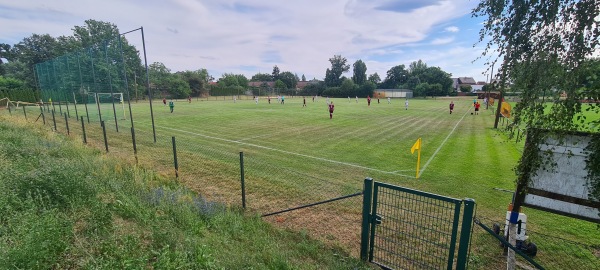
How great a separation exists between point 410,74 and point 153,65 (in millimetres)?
86818

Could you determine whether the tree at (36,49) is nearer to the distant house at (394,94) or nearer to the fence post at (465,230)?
the fence post at (465,230)

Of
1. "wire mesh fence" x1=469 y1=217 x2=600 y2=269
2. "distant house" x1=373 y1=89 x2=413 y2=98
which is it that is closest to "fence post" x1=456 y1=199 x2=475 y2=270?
"wire mesh fence" x1=469 y1=217 x2=600 y2=269

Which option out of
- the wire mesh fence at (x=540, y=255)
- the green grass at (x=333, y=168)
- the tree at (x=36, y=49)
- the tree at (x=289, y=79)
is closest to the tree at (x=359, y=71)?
the tree at (x=289, y=79)

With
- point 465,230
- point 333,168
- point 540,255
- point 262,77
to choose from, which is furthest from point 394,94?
point 465,230

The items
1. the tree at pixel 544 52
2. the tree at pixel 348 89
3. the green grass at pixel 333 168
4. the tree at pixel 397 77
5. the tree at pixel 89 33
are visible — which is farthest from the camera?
the tree at pixel 397 77

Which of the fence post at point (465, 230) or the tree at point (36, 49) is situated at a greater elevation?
the tree at point (36, 49)

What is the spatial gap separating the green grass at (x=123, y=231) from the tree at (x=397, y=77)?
10933 cm

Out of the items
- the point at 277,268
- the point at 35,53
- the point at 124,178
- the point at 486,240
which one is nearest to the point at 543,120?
the point at 486,240

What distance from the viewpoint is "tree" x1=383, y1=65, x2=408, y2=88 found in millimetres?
107125

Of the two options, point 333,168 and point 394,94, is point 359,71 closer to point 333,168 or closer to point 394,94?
point 394,94

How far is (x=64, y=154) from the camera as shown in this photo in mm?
8133

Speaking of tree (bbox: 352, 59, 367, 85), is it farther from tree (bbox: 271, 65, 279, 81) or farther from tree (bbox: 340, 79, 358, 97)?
tree (bbox: 271, 65, 279, 81)

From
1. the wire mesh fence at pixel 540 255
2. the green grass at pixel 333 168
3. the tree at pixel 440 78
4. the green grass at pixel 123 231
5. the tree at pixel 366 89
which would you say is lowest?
the wire mesh fence at pixel 540 255

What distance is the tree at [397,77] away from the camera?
10712cm
